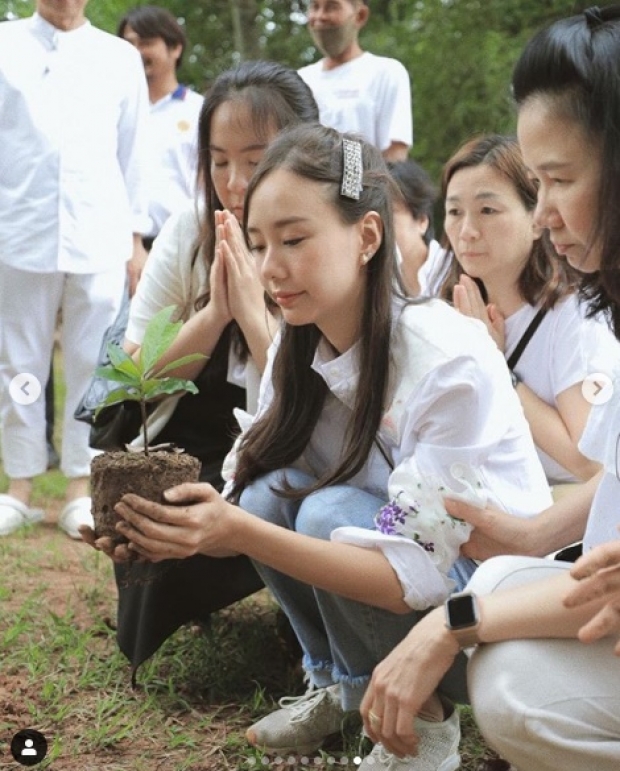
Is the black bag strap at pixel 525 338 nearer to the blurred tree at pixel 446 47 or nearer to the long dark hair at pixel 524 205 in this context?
the long dark hair at pixel 524 205

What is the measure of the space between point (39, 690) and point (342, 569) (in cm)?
107

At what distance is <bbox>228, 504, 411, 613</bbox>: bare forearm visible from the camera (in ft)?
8.02

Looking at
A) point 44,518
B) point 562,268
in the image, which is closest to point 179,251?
point 562,268

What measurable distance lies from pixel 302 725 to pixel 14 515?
2.23 m

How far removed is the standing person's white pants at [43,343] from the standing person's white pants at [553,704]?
9.88ft

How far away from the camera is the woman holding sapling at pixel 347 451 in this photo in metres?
2.46

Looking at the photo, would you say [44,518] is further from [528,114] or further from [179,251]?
[528,114]

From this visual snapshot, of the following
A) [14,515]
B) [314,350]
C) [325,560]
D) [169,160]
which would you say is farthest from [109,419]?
[169,160]

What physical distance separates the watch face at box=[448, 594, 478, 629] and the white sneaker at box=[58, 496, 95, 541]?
266 cm

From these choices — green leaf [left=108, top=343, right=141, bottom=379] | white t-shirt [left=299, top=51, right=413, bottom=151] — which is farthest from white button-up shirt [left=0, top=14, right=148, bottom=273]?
green leaf [left=108, top=343, right=141, bottom=379]

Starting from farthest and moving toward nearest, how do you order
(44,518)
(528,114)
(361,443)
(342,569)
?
(44,518) → (361,443) → (342,569) → (528,114)

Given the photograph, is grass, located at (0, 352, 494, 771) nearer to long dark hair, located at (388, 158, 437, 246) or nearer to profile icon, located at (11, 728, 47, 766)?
profile icon, located at (11, 728, 47, 766)

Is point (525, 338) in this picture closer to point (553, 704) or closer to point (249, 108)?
point (249, 108)

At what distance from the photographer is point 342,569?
2445 mm
